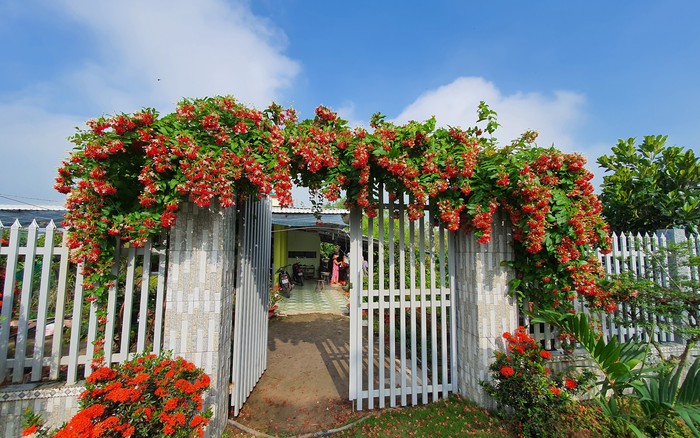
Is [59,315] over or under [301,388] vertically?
over

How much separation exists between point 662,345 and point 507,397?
282 centimetres

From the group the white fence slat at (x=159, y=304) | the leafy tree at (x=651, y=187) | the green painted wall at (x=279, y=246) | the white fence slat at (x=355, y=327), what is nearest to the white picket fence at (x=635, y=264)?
the leafy tree at (x=651, y=187)

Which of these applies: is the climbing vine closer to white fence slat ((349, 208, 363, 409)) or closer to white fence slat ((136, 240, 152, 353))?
white fence slat ((136, 240, 152, 353))

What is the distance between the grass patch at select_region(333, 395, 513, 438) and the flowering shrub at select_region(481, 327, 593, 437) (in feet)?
0.76

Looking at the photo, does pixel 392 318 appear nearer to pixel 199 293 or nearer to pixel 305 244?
pixel 199 293

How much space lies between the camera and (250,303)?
11.0 ft

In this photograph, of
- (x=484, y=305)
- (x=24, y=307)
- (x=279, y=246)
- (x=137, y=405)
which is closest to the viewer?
(x=137, y=405)

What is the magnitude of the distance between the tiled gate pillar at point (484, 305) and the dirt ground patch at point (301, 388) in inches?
52.7

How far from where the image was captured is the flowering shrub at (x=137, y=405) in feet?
5.26

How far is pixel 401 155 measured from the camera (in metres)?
2.62

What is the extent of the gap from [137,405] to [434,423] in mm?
2488

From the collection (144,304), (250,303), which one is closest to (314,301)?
(250,303)

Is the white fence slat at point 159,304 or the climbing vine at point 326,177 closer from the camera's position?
the climbing vine at point 326,177

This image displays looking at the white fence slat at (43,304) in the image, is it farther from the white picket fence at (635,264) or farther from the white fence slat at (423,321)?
the white picket fence at (635,264)
